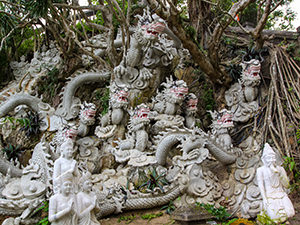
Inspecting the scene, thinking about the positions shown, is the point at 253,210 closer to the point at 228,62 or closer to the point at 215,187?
the point at 215,187

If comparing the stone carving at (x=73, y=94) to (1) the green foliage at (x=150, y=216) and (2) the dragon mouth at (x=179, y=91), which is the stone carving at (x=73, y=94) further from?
(1) the green foliage at (x=150, y=216)

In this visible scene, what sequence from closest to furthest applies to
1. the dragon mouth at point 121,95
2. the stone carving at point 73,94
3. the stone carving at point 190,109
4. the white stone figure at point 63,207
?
1. the white stone figure at point 63,207
2. the dragon mouth at point 121,95
3. the stone carving at point 190,109
4. the stone carving at point 73,94

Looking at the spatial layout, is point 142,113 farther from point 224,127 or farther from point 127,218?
point 127,218

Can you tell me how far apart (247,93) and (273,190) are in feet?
9.12

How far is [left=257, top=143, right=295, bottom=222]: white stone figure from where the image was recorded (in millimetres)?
3965

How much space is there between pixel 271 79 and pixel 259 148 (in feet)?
5.49

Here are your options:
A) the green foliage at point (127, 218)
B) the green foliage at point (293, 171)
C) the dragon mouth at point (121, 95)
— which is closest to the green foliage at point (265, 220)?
the green foliage at point (293, 171)

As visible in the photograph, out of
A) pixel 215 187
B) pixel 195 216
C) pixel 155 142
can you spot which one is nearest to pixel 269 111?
pixel 215 187

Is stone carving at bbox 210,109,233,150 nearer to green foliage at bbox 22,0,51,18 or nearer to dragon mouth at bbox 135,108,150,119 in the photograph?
dragon mouth at bbox 135,108,150,119

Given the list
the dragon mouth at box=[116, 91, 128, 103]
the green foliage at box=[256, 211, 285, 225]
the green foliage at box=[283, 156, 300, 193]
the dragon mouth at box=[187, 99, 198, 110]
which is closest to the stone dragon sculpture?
the dragon mouth at box=[116, 91, 128, 103]

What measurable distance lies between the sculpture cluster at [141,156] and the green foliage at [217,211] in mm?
160

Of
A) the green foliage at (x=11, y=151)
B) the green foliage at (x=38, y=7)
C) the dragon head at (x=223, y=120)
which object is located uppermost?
the green foliage at (x=38, y=7)

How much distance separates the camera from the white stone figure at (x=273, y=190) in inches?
156

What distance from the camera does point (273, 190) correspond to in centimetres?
412
